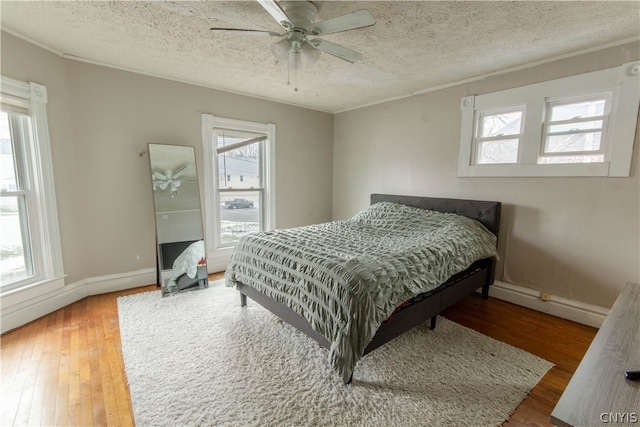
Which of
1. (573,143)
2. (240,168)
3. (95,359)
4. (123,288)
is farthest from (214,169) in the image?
(573,143)

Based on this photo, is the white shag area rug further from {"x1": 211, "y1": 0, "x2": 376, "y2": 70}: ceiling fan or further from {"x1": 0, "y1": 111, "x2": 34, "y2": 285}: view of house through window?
{"x1": 211, "y1": 0, "x2": 376, "y2": 70}: ceiling fan

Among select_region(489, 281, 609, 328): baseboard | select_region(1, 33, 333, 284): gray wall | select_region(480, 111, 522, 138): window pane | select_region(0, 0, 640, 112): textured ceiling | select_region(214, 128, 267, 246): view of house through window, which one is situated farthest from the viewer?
select_region(214, 128, 267, 246): view of house through window

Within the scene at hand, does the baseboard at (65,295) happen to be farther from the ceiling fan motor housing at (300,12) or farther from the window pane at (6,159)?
the ceiling fan motor housing at (300,12)

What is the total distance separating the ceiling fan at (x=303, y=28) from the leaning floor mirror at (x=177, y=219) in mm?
1872

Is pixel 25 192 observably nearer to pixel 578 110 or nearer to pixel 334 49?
pixel 334 49

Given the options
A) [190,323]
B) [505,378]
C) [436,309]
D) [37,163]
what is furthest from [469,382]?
[37,163]

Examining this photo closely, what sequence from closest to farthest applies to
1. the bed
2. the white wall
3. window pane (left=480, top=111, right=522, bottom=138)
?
the bed < the white wall < window pane (left=480, top=111, right=522, bottom=138)

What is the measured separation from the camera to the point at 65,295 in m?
2.77

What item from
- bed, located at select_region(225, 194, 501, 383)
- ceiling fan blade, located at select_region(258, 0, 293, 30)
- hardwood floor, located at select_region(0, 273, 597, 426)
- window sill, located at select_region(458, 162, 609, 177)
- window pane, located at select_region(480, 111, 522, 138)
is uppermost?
ceiling fan blade, located at select_region(258, 0, 293, 30)

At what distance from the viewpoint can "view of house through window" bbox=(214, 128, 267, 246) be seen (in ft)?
12.5

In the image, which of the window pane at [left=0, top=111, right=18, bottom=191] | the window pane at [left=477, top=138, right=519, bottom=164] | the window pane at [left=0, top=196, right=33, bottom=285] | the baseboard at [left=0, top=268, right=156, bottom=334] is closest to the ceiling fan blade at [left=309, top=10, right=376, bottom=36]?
the window pane at [left=477, top=138, right=519, bottom=164]

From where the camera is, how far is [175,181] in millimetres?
3281

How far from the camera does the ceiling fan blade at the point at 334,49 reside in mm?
1846

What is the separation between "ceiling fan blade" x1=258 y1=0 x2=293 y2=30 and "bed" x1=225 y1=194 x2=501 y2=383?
150 cm
